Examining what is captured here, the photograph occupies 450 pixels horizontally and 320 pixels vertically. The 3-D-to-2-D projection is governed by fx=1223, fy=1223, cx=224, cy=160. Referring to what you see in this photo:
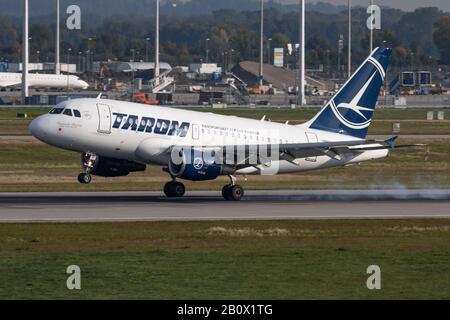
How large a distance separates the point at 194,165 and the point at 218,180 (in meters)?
16.6

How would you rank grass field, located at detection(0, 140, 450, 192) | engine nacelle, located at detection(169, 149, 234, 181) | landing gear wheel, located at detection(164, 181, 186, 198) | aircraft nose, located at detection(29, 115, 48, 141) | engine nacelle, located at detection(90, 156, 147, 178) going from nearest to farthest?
engine nacelle, located at detection(169, 149, 234, 181), aircraft nose, located at detection(29, 115, 48, 141), engine nacelle, located at detection(90, 156, 147, 178), landing gear wheel, located at detection(164, 181, 186, 198), grass field, located at detection(0, 140, 450, 192)

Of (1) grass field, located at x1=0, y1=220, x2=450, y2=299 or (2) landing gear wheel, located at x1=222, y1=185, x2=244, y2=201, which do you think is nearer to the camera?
(1) grass field, located at x1=0, y1=220, x2=450, y2=299

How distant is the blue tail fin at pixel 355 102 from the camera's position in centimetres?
→ 5866

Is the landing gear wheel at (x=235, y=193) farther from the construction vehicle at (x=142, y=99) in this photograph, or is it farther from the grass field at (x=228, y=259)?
the construction vehicle at (x=142, y=99)

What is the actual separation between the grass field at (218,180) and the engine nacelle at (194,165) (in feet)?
30.5

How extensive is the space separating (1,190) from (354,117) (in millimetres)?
17487

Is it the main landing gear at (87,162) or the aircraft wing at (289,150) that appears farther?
the main landing gear at (87,162)

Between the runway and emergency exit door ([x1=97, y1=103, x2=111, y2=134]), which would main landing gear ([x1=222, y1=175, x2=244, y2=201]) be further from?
emergency exit door ([x1=97, y1=103, x2=111, y2=134])

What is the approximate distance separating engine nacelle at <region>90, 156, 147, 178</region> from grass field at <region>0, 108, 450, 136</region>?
176 feet

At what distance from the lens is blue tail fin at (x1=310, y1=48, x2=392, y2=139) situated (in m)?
58.7

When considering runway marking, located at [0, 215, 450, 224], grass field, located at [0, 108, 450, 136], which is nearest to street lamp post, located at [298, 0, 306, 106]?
grass field, located at [0, 108, 450, 136]

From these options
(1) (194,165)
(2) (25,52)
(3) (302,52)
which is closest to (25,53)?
(2) (25,52)

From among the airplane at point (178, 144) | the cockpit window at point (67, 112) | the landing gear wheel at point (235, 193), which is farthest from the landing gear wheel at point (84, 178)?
the landing gear wheel at point (235, 193)

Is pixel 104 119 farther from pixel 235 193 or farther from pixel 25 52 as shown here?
pixel 25 52
